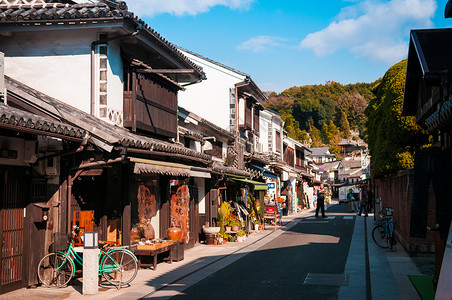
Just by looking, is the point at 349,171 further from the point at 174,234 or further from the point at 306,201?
the point at 174,234

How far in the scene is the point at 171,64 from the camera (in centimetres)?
1753

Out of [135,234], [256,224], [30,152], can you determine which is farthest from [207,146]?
[30,152]

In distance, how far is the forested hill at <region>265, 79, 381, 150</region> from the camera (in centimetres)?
13400

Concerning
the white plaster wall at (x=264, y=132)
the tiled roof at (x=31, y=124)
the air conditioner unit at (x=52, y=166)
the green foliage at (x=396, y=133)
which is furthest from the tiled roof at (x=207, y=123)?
the white plaster wall at (x=264, y=132)

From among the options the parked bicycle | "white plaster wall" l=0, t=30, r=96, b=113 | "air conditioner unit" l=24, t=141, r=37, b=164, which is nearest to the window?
"white plaster wall" l=0, t=30, r=96, b=113

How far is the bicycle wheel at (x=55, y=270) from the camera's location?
10742mm

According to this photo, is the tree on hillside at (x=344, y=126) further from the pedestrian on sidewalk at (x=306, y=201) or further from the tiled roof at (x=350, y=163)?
the pedestrian on sidewalk at (x=306, y=201)

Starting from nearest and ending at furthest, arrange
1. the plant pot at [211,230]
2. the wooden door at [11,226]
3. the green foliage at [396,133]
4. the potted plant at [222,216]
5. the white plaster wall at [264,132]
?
the wooden door at [11,226], the green foliage at [396,133], the plant pot at [211,230], the potted plant at [222,216], the white plaster wall at [264,132]

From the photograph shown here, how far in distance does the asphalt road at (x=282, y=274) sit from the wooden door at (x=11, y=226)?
3.67 meters

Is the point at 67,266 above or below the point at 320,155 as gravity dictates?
below

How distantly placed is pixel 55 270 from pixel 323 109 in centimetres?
13131

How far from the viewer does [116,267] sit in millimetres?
11094

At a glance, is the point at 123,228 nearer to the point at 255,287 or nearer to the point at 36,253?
the point at 36,253

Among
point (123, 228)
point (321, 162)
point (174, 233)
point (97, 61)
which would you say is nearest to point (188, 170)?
Answer: point (174, 233)
